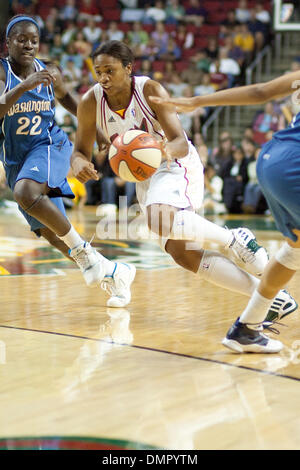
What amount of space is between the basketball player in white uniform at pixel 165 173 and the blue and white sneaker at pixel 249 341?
0.43m

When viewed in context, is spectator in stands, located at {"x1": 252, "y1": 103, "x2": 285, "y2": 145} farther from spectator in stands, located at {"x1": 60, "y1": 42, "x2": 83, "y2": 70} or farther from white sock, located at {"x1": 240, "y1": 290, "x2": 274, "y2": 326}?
white sock, located at {"x1": 240, "y1": 290, "x2": 274, "y2": 326}

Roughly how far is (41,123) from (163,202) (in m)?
1.38

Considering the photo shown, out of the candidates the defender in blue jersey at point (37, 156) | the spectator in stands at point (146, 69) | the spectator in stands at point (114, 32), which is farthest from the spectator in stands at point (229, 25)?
the defender in blue jersey at point (37, 156)

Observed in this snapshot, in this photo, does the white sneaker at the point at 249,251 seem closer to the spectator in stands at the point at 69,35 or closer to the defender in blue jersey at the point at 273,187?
the defender in blue jersey at the point at 273,187

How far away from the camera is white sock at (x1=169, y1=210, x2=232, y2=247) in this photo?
3871 millimetres

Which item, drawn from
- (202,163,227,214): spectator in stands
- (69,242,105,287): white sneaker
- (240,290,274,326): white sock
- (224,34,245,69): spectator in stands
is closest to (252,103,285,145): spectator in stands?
(202,163,227,214): spectator in stands

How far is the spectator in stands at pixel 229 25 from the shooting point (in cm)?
1603

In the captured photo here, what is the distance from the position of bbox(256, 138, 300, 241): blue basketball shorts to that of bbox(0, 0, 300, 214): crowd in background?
373 inches

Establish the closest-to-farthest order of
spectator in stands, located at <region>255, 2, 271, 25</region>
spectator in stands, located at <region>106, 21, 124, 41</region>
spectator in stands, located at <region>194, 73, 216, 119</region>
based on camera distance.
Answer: spectator in stands, located at <region>194, 73, 216, 119</region>, spectator in stands, located at <region>255, 2, 271, 25</region>, spectator in stands, located at <region>106, 21, 124, 41</region>

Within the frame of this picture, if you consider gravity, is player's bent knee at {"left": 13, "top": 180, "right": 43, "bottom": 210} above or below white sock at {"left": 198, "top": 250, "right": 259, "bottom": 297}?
above

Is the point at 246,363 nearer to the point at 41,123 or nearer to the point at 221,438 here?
the point at 221,438

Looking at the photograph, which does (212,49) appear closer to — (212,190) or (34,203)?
(212,190)

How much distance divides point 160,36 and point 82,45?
74.2 inches

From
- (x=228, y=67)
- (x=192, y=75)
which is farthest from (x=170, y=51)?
(x=228, y=67)
